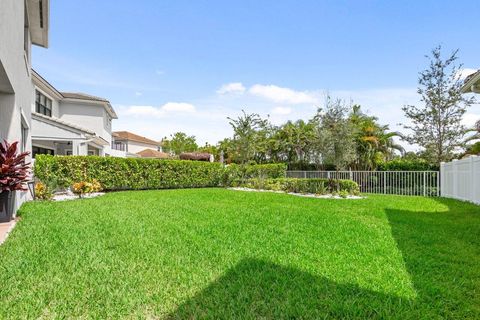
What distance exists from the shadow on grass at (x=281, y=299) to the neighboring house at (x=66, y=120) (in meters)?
16.6

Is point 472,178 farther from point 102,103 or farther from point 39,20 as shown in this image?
point 102,103

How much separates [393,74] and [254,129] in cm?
941

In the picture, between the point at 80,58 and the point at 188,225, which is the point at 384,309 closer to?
the point at 188,225

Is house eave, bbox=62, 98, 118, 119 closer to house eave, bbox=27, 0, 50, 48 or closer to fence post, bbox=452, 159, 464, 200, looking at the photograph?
house eave, bbox=27, 0, 50, 48

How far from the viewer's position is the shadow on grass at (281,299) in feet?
10.5

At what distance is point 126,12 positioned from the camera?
564 inches

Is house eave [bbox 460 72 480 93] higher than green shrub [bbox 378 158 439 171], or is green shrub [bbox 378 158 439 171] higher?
house eave [bbox 460 72 480 93]

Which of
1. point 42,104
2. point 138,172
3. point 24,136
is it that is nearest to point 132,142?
point 42,104

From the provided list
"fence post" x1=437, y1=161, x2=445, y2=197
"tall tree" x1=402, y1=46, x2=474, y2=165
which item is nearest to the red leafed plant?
"fence post" x1=437, y1=161, x2=445, y2=197

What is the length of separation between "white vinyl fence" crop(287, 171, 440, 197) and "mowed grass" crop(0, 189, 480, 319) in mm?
10882

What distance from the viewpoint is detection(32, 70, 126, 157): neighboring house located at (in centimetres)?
1823

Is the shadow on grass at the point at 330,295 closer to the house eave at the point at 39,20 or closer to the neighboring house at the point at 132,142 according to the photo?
the house eave at the point at 39,20

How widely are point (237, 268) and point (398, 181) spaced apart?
17.6 metres

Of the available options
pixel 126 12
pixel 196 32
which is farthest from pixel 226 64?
pixel 126 12
